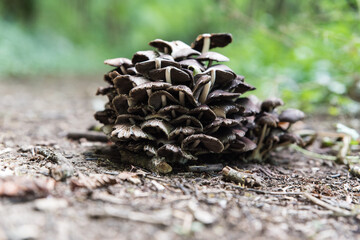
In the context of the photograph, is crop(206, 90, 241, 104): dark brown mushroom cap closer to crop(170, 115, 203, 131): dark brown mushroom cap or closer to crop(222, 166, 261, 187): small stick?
crop(170, 115, 203, 131): dark brown mushroom cap

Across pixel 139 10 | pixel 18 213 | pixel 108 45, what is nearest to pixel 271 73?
pixel 18 213

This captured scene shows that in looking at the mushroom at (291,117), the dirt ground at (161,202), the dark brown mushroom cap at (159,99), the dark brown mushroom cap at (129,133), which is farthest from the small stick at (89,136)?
the mushroom at (291,117)

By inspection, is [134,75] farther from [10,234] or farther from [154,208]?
[10,234]

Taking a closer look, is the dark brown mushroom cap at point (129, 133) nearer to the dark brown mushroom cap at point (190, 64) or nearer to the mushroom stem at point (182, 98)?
the mushroom stem at point (182, 98)

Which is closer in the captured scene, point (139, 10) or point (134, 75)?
point (134, 75)

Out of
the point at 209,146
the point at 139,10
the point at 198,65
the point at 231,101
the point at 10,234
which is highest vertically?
the point at 139,10

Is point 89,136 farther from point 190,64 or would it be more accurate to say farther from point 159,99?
point 190,64

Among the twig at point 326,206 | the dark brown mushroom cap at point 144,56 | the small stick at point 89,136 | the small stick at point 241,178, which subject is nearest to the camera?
the twig at point 326,206
